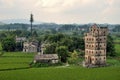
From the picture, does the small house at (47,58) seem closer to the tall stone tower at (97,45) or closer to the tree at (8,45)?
the tall stone tower at (97,45)

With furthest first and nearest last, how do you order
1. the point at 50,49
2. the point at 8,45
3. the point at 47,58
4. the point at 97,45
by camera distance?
the point at 8,45 < the point at 50,49 < the point at 97,45 < the point at 47,58

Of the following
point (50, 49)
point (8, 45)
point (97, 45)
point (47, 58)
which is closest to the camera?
point (47, 58)

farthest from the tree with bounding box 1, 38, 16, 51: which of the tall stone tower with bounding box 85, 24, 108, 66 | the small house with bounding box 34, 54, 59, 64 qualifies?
the tall stone tower with bounding box 85, 24, 108, 66

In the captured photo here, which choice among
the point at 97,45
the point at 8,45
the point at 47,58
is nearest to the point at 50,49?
the point at 47,58

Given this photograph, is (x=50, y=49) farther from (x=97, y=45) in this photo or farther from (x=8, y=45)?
(x=8, y=45)

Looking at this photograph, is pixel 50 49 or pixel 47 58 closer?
pixel 47 58

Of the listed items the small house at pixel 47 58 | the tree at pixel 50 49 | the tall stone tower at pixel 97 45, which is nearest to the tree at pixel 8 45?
the tree at pixel 50 49

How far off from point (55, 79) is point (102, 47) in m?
32.1

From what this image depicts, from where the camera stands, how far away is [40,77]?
58.1m

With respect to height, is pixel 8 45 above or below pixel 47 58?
above

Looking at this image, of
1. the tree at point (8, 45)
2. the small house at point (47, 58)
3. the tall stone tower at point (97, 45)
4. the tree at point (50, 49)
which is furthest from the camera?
the tree at point (8, 45)

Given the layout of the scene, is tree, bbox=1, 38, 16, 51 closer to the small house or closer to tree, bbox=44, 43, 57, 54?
tree, bbox=44, 43, 57, 54

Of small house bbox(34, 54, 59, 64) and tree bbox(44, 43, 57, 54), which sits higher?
tree bbox(44, 43, 57, 54)

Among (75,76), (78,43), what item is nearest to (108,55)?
(78,43)
